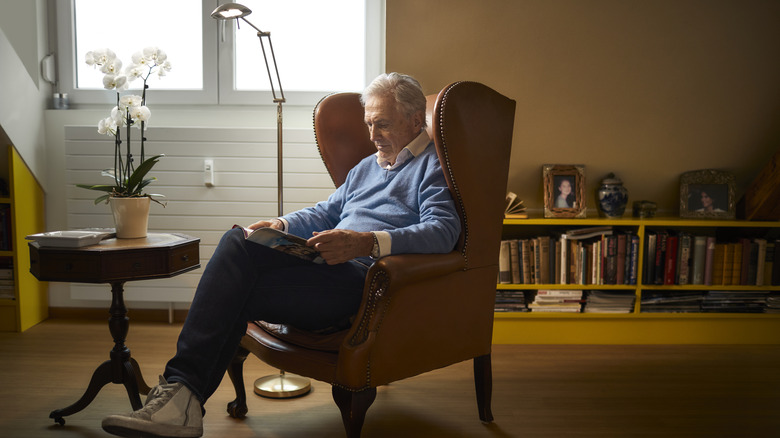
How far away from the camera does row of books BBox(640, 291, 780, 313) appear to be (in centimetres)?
286

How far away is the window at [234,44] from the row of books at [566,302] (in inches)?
53.2

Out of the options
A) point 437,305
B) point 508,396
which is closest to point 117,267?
point 437,305

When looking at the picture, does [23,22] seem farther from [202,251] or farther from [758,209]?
[758,209]

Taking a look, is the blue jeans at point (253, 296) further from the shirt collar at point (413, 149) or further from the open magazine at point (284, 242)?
the shirt collar at point (413, 149)

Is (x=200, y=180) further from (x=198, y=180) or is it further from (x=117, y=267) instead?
(x=117, y=267)

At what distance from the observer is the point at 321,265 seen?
166 cm

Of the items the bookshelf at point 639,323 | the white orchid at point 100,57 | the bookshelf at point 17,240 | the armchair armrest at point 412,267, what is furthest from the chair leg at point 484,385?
the bookshelf at point 17,240

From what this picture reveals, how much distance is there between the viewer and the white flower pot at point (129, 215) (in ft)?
6.45

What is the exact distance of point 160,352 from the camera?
8.52 feet

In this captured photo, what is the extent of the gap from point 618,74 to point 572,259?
0.93 metres

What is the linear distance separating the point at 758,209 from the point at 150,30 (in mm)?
3132

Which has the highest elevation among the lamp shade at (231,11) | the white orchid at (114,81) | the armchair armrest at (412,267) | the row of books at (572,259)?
the lamp shade at (231,11)

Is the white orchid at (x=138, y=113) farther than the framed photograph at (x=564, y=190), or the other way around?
the framed photograph at (x=564, y=190)

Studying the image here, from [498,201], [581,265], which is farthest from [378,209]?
[581,265]
